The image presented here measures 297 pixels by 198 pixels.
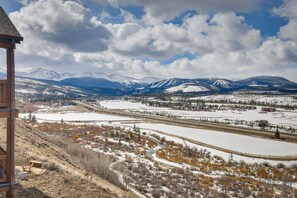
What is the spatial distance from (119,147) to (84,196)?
31104 mm

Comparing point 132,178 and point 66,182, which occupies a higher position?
point 66,182

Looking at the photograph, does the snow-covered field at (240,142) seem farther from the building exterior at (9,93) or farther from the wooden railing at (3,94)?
the wooden railing at (3,94)

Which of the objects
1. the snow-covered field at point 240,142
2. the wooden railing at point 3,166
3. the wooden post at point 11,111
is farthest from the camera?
the snow-covered field at point 240,142

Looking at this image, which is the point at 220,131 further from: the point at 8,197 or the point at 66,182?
the point at 8,197

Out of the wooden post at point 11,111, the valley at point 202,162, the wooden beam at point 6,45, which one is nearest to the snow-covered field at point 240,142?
the valley at point 202,162

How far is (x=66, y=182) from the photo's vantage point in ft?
48.9

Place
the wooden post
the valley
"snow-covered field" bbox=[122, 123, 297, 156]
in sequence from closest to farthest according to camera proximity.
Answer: the wooden post < the valley < "snow-covered field" bbox=[122, 123, 297, 156]

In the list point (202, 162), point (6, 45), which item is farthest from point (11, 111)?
point (202, 162)

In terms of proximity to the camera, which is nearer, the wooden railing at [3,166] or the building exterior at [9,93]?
the building exterior at [9,93]

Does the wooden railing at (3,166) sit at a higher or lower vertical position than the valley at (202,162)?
higher

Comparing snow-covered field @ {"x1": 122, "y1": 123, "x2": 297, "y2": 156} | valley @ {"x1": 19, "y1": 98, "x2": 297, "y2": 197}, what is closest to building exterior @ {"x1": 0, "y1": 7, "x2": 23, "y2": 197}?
valley @ {"x1": 19, "y1": 98, "x2": 297, "y2": 197}

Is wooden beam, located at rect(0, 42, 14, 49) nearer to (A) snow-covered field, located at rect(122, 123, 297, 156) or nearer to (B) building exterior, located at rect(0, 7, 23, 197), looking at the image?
(B) building exterior, located at rect(0, 7, 23, 197)

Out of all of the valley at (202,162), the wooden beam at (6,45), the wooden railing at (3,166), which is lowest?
the valley at (202,162)

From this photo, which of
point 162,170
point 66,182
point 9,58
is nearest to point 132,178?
point 162,170
